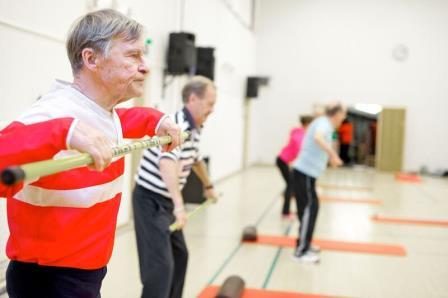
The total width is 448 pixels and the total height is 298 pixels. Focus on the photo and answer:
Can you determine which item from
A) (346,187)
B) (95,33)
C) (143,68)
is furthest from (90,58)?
(346,187)

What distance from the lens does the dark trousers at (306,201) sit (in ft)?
14.5

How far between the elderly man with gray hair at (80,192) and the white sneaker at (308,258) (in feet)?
10.6

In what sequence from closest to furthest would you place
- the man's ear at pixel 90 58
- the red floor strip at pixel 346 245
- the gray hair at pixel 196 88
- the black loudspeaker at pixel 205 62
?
the man's ear at pixel 90 58 → the gray hair at pixel 196 88 → the red floor strip at pixel 346 245 → the black loudspeaker at pixel 205 62

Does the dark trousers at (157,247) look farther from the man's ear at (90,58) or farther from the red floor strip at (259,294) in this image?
the man's ear at (90,58)

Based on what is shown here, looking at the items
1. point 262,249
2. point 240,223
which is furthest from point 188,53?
point 262,249

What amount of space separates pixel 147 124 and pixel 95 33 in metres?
0.46

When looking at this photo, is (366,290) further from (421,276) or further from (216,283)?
(216,283)

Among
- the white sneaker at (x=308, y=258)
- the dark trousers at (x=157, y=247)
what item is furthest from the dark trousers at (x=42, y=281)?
the white sneaker at (x=308, y=258)

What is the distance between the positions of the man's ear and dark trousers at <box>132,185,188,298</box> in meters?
1.33

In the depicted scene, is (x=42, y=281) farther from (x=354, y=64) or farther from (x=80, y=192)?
(x=354, y=64)

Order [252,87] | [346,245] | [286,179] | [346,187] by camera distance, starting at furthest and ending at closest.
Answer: [252,87]
[346,187]
[286,179]
[346,245]

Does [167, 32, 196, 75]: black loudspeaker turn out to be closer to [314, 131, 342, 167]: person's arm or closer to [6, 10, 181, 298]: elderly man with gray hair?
[314, 131, 342, 167]: person's arm

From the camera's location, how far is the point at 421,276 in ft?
13.9

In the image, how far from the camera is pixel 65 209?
4.46 ft
